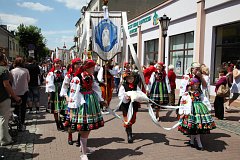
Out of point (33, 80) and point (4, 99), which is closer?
point (4, 99)

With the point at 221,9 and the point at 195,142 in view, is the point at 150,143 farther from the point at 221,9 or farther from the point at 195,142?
the point at 221,9

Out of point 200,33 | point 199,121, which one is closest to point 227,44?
point 200,33

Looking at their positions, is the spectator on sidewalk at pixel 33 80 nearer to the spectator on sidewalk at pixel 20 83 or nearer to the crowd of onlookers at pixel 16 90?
the crowd of onlookers at pixel 16 90

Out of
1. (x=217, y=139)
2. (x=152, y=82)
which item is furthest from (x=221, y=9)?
(x=217, y=139)

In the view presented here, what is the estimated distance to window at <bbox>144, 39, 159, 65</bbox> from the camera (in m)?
19.2

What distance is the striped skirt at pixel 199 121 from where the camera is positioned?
5076mm

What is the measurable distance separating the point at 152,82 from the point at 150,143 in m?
2.56

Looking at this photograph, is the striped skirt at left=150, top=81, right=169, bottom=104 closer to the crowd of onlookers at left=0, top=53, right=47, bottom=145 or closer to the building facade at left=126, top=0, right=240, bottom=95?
the building facade at left=126, top=0, right=240, bottom=95

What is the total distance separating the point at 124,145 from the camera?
5.53 m

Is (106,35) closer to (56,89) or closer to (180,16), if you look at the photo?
(56,89)

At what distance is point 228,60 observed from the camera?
11875mm

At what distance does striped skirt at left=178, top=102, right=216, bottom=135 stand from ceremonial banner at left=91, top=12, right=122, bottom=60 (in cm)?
324

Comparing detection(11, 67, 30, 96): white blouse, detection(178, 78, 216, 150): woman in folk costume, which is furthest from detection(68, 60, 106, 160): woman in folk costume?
detection(11, 67, 30, 96): white blouse

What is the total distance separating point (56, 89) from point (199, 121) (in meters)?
3.60
